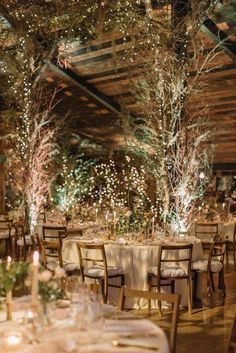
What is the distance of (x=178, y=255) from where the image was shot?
6.34 m

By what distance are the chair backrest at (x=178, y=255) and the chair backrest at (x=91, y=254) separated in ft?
2.11

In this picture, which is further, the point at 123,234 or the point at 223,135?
the point at 223,135

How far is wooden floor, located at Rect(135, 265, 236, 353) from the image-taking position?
4.83m

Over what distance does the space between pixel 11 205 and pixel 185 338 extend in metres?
10.6

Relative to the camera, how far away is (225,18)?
10.6 meters

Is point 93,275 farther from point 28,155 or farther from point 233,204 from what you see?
point 233,204

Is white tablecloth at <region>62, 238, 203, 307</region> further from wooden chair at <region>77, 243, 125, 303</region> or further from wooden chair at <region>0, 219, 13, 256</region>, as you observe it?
wooden chair at <region>0, 219, 13, 256</region>

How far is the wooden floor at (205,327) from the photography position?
483 cm

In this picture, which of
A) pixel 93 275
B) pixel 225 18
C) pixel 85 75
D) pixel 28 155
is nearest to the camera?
pixel 93 275

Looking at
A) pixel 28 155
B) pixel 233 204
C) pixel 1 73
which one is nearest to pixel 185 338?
pixel 28 155

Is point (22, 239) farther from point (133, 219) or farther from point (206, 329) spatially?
point (206, 329)

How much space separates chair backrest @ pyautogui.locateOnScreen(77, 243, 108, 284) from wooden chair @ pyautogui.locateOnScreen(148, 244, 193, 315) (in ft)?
1.96

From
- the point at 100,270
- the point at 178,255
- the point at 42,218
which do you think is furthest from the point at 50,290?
the point at 42,218

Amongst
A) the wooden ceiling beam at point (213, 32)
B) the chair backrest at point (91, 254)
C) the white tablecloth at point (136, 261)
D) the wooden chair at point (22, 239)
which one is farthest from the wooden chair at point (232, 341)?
→ the wooden ceiling beam at point (213, 32)
